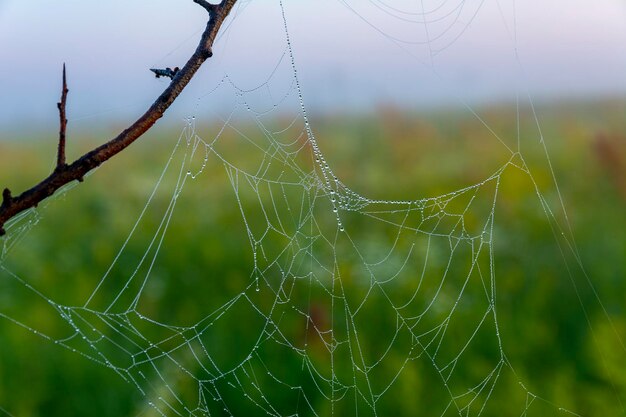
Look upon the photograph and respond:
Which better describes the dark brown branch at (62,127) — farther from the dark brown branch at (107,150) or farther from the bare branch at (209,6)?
the bare branch at (209,6)

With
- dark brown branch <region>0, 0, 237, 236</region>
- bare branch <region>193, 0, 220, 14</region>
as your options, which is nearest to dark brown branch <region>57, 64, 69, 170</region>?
Result: dark brown branch <region>0, 0, 237, 236</region>

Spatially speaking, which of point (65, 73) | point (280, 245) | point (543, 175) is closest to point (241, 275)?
point (280, 245)

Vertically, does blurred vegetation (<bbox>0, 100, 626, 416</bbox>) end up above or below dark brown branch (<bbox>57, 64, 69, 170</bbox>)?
below

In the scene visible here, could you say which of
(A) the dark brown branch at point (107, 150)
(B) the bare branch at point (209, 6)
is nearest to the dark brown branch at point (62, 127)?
(A) the dark brown branch at point (107, 150)

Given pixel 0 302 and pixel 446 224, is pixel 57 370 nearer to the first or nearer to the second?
pixel 0 302

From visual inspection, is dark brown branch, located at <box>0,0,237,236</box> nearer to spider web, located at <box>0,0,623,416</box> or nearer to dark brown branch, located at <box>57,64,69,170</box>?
dark brown branch, located at <box>57,64,69,170</box>

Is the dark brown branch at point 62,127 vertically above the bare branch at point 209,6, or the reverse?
the bare branch at point 209,6
